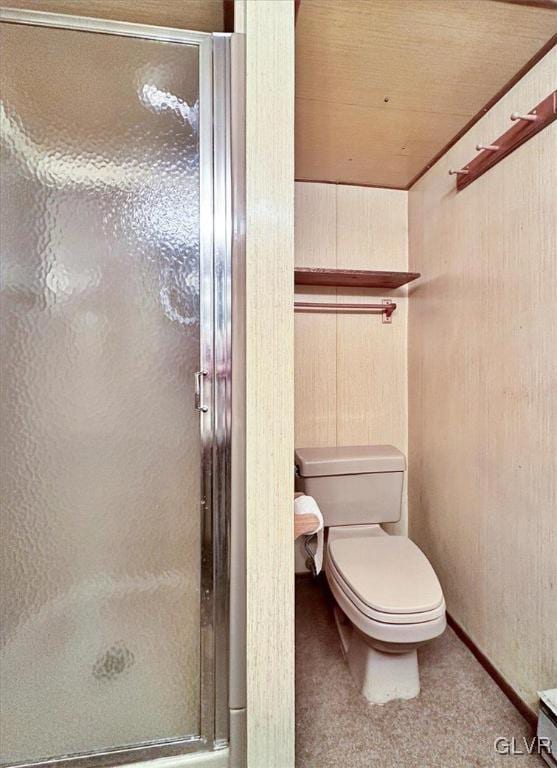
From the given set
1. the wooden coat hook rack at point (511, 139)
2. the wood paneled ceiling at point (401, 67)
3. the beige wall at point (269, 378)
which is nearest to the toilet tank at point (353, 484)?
the beige wall at point (269, 378)

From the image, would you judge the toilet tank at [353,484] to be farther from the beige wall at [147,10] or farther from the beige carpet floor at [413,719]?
the beige wall at [147,10]

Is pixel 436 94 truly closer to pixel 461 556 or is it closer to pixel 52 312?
pixel 52 312

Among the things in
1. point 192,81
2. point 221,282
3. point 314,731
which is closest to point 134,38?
point 192,81

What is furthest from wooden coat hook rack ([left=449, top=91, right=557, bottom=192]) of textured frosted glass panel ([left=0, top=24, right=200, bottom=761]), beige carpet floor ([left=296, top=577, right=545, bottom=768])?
beige carpet floor ([left=296, top=577, right=545, bottom=768])

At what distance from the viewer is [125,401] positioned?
1.02m

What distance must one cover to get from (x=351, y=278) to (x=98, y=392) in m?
1.40

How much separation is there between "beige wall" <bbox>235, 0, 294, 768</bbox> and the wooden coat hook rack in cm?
82

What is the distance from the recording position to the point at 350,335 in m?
2.18

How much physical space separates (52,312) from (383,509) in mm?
1692

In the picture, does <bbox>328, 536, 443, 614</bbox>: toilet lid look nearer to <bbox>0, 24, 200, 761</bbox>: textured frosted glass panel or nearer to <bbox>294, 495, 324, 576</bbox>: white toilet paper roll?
<bbox>294, 495, 324, 576</bbox>: white toilet paper roll

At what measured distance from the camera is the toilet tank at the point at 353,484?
188cm

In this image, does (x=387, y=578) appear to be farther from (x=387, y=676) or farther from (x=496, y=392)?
(x=496, y=392)

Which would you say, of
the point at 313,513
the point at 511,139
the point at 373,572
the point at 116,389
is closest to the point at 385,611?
the point at 373,572

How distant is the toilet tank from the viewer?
6.15 feet
